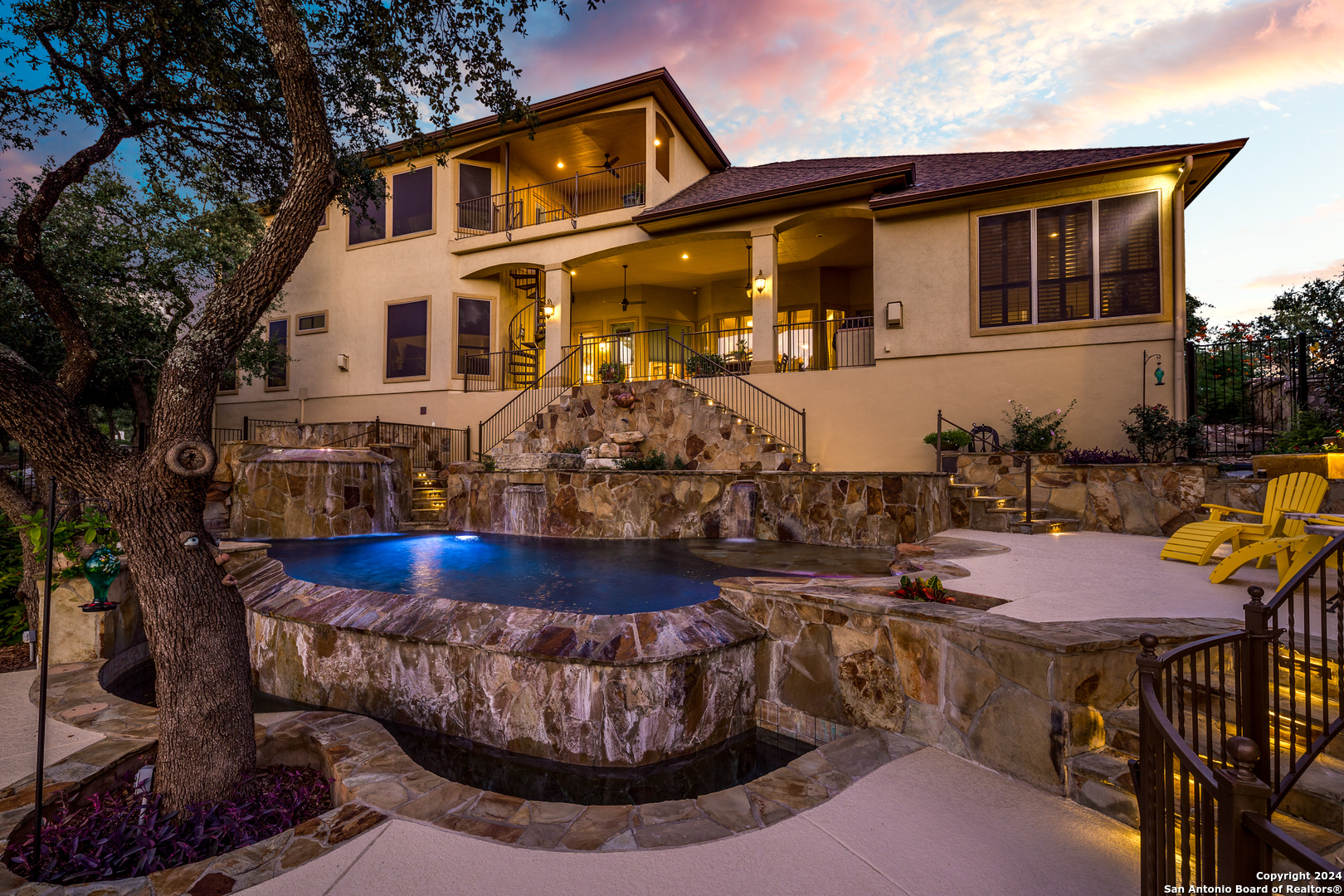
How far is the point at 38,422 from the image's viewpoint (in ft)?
9.36

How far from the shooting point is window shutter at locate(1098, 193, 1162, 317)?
1039cm

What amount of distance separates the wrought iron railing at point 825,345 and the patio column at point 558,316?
19.2 ft

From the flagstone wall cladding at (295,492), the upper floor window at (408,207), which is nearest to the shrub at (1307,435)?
the flagstone wall cladding at (295,492)

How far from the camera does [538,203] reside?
725 inches

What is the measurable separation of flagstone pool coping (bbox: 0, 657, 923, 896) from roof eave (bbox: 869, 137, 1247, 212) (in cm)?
1109

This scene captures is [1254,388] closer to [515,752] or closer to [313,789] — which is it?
[515,752]

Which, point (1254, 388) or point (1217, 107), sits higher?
point (1217, 107)

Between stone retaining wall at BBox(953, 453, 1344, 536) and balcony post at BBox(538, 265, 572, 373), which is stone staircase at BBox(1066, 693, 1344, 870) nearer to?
stone retaining wall at BBox(953, 453, 1344, 536)

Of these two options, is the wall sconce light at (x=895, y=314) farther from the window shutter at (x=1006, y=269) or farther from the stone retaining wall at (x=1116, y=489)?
the stone retaining wall at (x=1116, y=489)

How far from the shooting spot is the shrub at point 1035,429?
10234 mm

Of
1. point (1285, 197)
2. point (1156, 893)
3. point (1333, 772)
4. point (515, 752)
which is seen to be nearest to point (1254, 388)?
point (1285, 197)

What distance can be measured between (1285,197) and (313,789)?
24.8 meters

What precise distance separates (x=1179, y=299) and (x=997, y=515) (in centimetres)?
569

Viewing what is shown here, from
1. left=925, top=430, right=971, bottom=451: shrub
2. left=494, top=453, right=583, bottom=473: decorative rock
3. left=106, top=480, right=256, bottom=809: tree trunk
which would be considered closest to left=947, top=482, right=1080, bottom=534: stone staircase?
left=925, top=430, right=971, bottom=451: shrub
